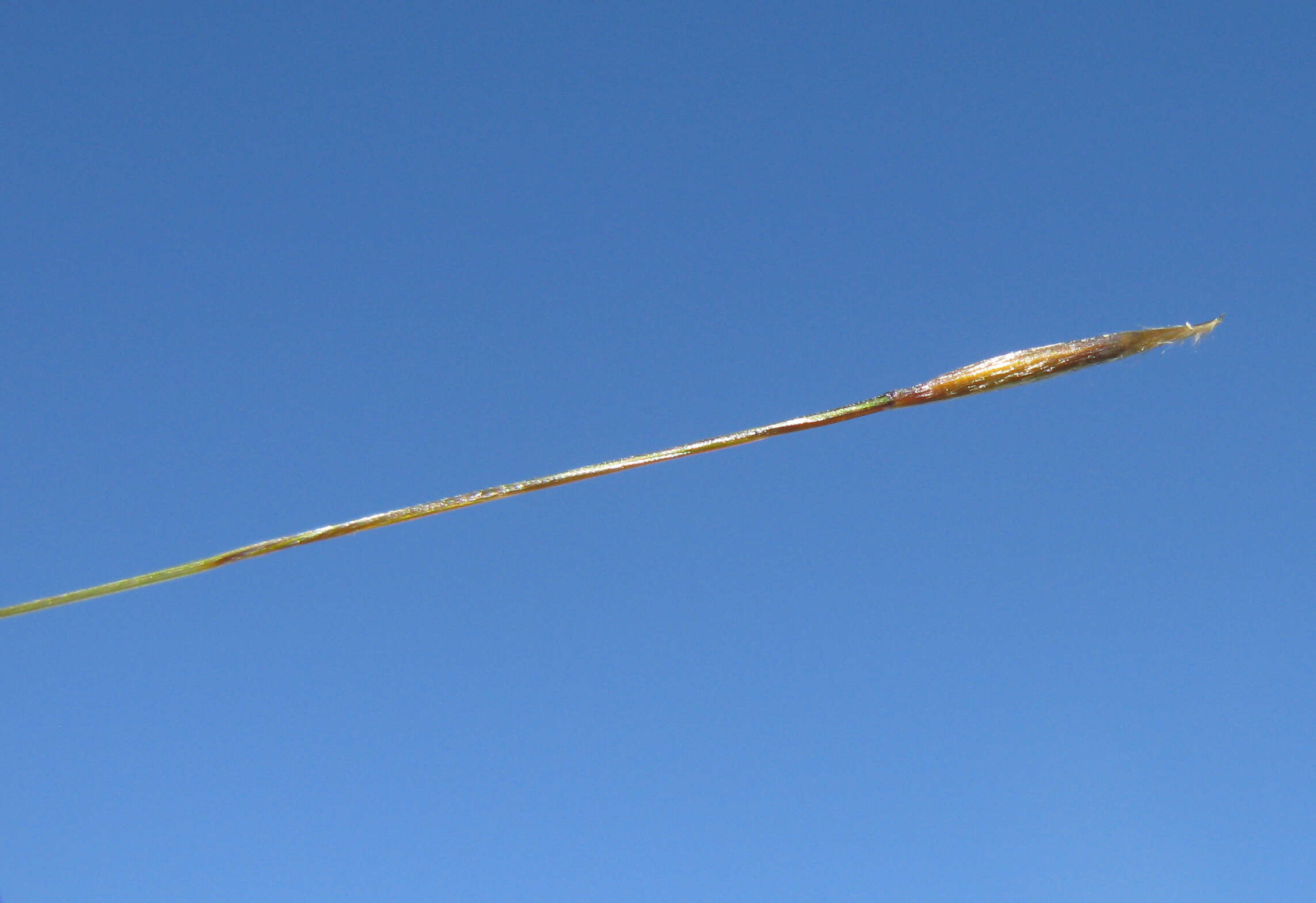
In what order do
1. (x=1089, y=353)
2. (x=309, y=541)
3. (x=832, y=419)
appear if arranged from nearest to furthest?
(x=309, y=541), (x=832, y=419), (x=1089, y=353)

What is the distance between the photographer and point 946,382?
2744 millimetres

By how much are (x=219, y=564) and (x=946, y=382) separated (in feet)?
5.90

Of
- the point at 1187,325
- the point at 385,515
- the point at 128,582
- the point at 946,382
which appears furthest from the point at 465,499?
the point at 1187,325

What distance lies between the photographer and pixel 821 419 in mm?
2545

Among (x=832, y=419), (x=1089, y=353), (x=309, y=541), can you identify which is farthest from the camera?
(x=1089, y=353)

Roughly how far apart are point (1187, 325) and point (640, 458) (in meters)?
1.58

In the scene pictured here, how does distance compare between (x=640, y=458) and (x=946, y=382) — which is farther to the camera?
(x=946, y=382)

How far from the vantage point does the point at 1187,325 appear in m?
2.85

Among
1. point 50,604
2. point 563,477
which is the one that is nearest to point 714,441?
point 563,477

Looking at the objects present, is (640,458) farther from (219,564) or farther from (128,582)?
(128,582)

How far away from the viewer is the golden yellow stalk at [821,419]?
2.32 meters

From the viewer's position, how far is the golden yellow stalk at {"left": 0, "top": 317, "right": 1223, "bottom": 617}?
2.32 m

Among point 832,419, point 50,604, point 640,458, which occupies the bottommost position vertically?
point 50,604

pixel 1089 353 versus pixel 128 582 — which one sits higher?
pixel 1089 353
